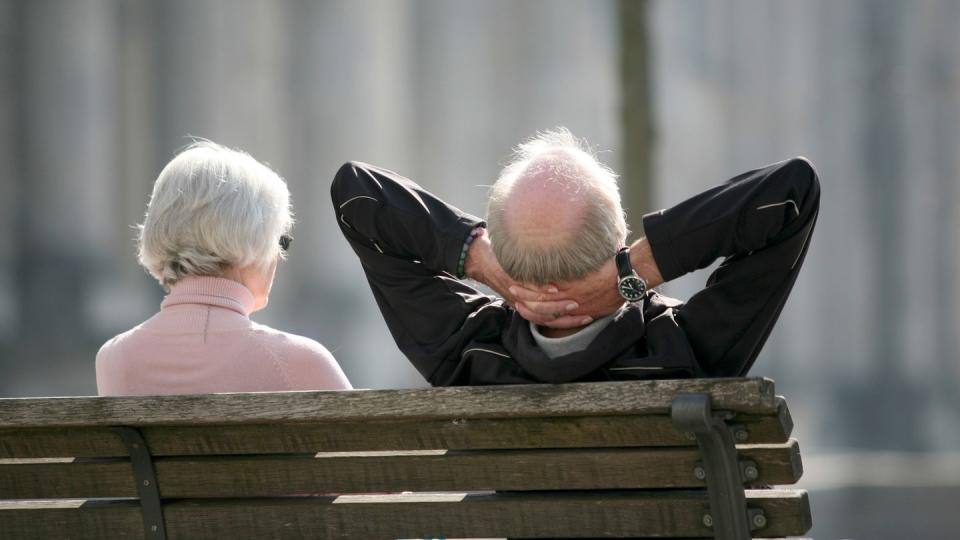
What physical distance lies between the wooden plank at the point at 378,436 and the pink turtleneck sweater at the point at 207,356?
40 centimetres

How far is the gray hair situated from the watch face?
5cm

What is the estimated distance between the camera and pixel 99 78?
7.35m

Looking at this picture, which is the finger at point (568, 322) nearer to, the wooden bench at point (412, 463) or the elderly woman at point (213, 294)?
the wooden bench at point (412, 463)

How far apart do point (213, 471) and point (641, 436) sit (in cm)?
71

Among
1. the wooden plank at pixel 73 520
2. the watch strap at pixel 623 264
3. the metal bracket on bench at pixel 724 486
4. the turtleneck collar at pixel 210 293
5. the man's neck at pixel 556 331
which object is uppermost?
the watch strap at pixel 623 264

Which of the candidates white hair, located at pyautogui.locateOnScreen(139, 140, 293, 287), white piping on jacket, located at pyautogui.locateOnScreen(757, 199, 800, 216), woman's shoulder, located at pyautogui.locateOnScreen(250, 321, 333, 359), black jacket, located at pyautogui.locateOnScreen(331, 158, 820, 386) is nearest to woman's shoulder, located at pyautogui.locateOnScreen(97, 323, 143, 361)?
white hair, located at pyautogui.locateOnScreen(139, 140, 293, 287)

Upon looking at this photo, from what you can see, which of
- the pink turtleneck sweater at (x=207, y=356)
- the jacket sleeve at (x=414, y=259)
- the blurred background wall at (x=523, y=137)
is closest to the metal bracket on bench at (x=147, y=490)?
the pink turtleneck sweater at (x=207, y=356)

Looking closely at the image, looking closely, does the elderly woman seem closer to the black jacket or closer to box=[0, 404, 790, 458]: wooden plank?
the black jacket

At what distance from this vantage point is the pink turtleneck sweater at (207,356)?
8.97ft

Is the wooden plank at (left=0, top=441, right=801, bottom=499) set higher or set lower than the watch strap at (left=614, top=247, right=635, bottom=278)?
lower

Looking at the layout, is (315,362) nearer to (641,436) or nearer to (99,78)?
(641,436)

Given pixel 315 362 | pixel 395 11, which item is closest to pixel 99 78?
pixel 395 11

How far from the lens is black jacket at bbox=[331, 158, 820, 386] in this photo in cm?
229

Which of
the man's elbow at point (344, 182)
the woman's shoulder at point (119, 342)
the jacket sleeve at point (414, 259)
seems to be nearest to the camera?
the jacket sleeve at point (414, 259)
